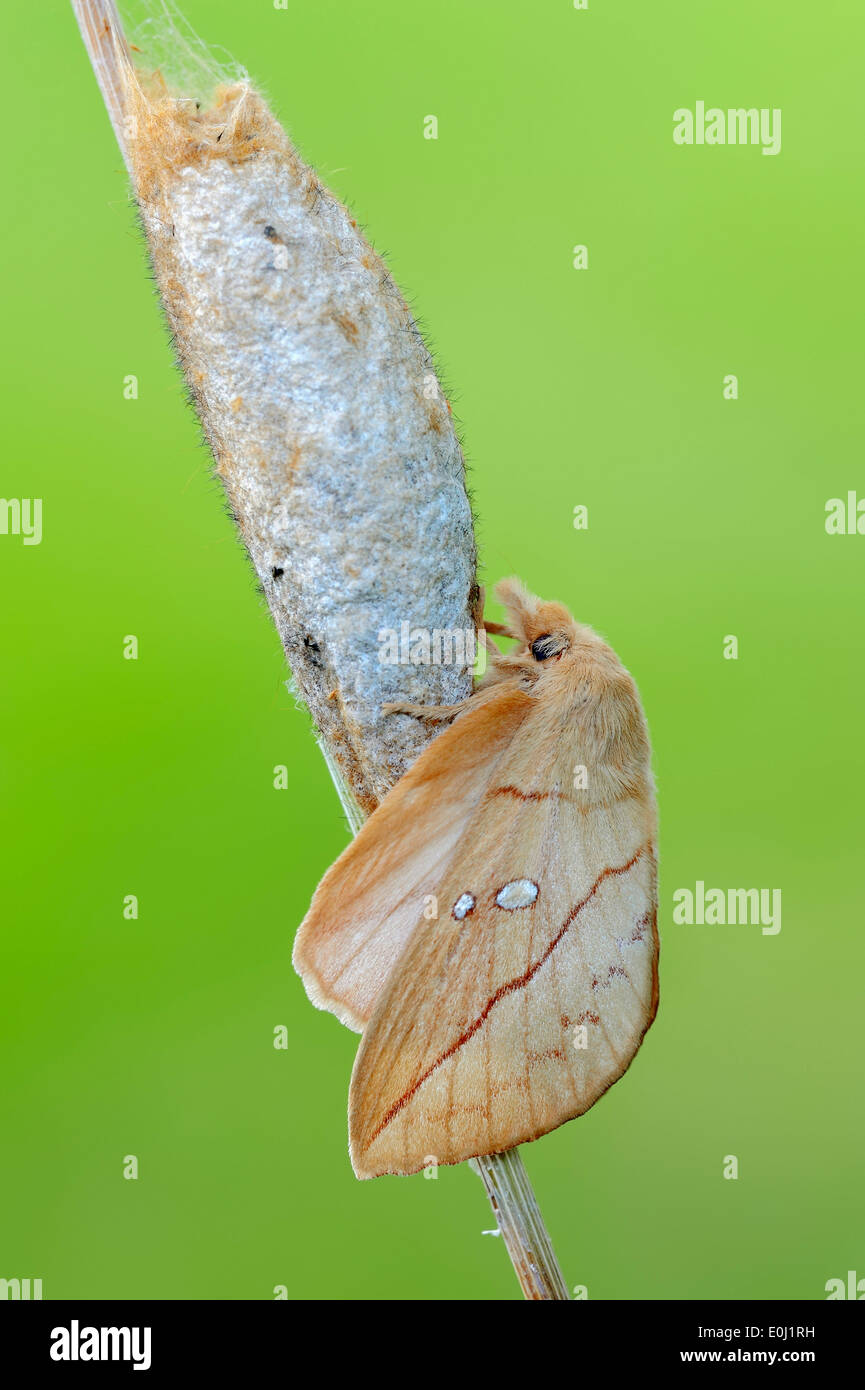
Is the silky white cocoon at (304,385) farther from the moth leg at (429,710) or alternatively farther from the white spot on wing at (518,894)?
the white spot on wing at (518,894)

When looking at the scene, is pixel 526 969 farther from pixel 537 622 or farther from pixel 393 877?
pixel 537 622

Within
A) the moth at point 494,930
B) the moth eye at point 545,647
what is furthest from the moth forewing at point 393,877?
the moth eye at point 545,647

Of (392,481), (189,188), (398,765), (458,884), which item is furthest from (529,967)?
(189,188)

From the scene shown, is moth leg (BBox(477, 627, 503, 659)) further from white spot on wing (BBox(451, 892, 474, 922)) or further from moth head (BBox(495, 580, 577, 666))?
white spot on wing (BBox(451, 892, 474, 922))

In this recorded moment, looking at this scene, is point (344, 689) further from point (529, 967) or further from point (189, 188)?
point (189, 188)

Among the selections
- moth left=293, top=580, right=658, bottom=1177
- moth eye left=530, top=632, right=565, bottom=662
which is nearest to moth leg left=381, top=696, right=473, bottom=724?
moth left=293, top=580, right=658, bottom=1177

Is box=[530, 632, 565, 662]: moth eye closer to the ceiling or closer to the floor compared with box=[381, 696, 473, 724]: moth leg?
closer to the ceiling
